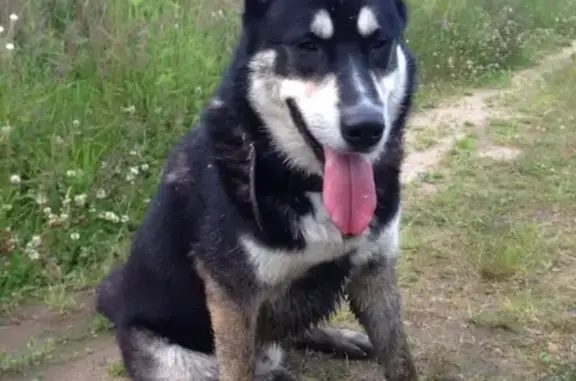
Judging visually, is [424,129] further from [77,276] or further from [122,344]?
[122,344]

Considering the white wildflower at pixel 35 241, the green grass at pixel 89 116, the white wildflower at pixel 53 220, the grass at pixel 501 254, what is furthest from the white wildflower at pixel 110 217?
the grass at pixel 501 254

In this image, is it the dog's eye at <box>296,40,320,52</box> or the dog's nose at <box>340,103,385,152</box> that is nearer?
the dog's nose at <box>340,103,385,152</box>

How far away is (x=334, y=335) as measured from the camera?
3.26 m

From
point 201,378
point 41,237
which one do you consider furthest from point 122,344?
point 41,237

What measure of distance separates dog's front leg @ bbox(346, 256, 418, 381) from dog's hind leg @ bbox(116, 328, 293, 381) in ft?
1.25

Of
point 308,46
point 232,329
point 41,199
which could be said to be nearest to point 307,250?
point 232,329

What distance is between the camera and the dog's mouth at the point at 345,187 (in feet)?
7.89

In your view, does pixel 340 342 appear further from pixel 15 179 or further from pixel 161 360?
pixel 15 179

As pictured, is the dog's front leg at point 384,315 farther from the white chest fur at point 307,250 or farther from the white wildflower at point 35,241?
the white wildflower at point 35,241

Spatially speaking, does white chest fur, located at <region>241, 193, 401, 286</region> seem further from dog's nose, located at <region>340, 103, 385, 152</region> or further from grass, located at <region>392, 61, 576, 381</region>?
grass, located at <region>392, 61, 576, 381</region>

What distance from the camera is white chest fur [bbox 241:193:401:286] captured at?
2.49 m

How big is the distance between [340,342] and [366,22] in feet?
4.66

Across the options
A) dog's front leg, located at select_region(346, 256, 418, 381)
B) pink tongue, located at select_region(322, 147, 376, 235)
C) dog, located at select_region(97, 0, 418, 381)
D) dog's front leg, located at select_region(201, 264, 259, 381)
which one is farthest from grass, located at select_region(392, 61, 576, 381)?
pink tongue, located at select_region(322, 147, 376, 235)

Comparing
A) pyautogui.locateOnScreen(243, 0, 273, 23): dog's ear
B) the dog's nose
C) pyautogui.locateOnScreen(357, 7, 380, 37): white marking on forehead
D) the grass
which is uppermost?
pyautogui.locateOnScreen(243, 0, 273, 23): dog's ear
